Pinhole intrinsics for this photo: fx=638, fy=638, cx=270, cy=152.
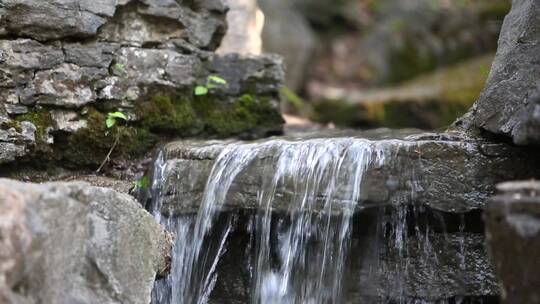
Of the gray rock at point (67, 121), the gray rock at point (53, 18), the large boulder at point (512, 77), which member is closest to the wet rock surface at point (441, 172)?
the large boulder at point (512, 77)

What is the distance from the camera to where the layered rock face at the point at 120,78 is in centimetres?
408

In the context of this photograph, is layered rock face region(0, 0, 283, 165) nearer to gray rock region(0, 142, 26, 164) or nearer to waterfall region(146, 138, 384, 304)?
gray rock region(0, 142, 26, 164)

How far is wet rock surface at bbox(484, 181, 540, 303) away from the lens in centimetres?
239

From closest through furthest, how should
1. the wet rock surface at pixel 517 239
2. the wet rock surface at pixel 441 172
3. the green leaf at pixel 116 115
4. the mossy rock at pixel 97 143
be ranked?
the wet rock surface at pixel 517 239 < the wet rock surface at pixel 441 172 < the mossy rock at pixel 97 143 < the green leaf at pixel 116 115

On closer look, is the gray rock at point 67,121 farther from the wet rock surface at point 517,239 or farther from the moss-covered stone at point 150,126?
the wet rock surface at point 517,239

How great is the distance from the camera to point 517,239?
241 cm

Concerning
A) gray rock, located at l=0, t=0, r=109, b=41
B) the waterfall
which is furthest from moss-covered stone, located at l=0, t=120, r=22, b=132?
the waterfall

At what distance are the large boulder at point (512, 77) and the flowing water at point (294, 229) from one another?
63 cm

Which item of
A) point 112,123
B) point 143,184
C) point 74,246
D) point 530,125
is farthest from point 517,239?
point 112,123

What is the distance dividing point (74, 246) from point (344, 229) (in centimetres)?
144

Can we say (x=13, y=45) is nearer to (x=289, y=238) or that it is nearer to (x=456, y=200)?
(x=289, y=238)

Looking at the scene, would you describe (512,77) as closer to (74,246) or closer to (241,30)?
(74,246)

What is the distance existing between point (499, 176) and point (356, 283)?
0.96 metres

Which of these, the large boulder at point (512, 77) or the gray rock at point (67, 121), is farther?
the gray rock at point (67, 121)
